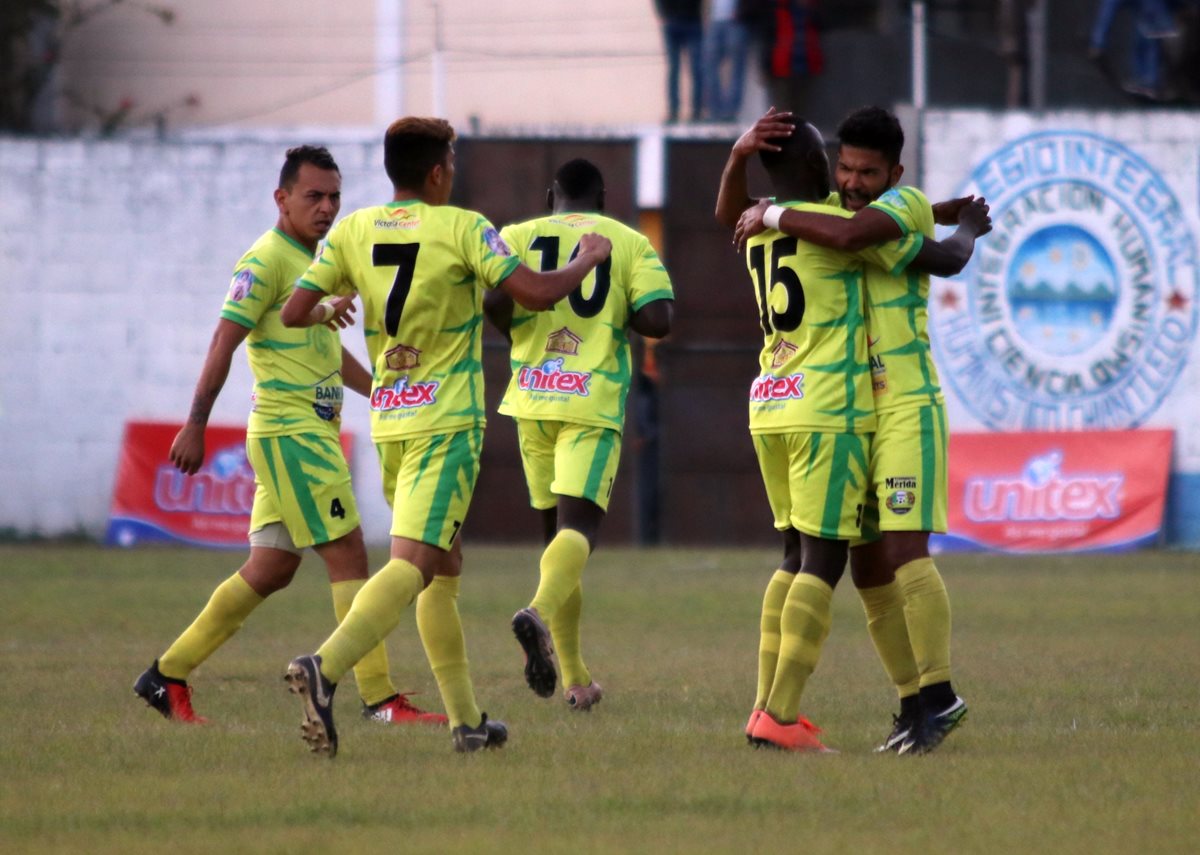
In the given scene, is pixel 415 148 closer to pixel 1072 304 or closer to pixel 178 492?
pixel 178 492

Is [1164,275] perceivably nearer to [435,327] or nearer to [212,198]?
[212,198]

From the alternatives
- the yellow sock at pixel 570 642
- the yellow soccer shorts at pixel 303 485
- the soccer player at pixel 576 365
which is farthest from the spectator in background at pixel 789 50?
the yellow soccer shorts at pixel 303 485

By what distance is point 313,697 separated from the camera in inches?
239

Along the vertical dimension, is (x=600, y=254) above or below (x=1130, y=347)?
above

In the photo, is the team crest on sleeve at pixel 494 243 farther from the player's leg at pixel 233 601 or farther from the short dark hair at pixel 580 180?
the short dark hair at pixel 580 180

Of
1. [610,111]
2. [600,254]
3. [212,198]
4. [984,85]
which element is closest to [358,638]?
[600,254]

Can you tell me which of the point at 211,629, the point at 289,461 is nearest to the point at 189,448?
the point at 289,461

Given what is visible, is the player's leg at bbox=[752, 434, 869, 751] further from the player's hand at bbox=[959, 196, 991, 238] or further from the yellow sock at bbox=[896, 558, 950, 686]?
the player's hand at bbox=[959, 196, 991, 238]

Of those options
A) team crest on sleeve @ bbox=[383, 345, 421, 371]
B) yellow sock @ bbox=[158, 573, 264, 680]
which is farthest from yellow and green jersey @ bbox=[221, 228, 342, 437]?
team crest on sleeve @ bbox=[383, 345, 421, 371]

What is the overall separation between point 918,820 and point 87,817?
7.33ft

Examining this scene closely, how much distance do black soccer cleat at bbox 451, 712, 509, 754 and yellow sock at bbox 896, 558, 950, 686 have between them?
1385 mm

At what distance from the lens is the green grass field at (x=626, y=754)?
5219 millimetres

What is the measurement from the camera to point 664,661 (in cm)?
977

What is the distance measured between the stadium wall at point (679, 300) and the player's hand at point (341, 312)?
1086 centimetres
